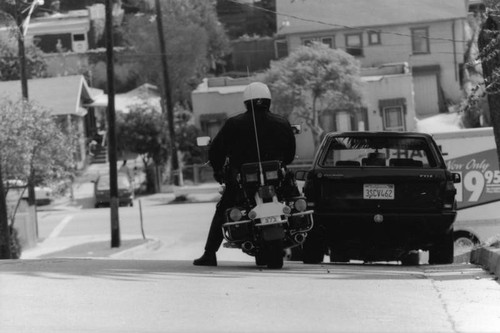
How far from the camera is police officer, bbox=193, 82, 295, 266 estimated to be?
38.5ft

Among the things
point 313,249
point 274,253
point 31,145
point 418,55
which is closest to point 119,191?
point 31,145

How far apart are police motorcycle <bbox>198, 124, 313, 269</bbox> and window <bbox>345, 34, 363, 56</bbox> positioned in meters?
41.5

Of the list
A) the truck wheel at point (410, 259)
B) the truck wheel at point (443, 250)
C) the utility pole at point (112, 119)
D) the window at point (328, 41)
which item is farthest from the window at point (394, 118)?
the truck wheel at point (443, 250)

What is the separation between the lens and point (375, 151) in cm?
1398

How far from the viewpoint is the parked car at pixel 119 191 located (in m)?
48.0

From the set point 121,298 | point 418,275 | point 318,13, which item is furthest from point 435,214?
point 318,13

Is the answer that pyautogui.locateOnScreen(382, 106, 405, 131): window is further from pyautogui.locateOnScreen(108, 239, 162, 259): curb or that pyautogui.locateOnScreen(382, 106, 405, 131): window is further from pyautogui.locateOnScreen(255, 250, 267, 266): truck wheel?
pyautogui.locateOnScreen(255, 250, 267, 266): truck wheel

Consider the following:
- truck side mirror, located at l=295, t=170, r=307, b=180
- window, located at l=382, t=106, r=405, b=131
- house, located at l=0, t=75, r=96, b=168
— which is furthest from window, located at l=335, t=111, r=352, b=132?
truck side mirror, located at l=295, t=170, r=307, b=180

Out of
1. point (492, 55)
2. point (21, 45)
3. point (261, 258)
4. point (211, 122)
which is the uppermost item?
point (21, 45)

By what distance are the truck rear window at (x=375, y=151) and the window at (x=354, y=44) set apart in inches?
1521

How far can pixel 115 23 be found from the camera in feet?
226

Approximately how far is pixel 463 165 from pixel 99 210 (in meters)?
23.9

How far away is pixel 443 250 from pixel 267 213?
3.41 meters

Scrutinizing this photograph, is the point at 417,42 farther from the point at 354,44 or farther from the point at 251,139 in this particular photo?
the point at 251,139
